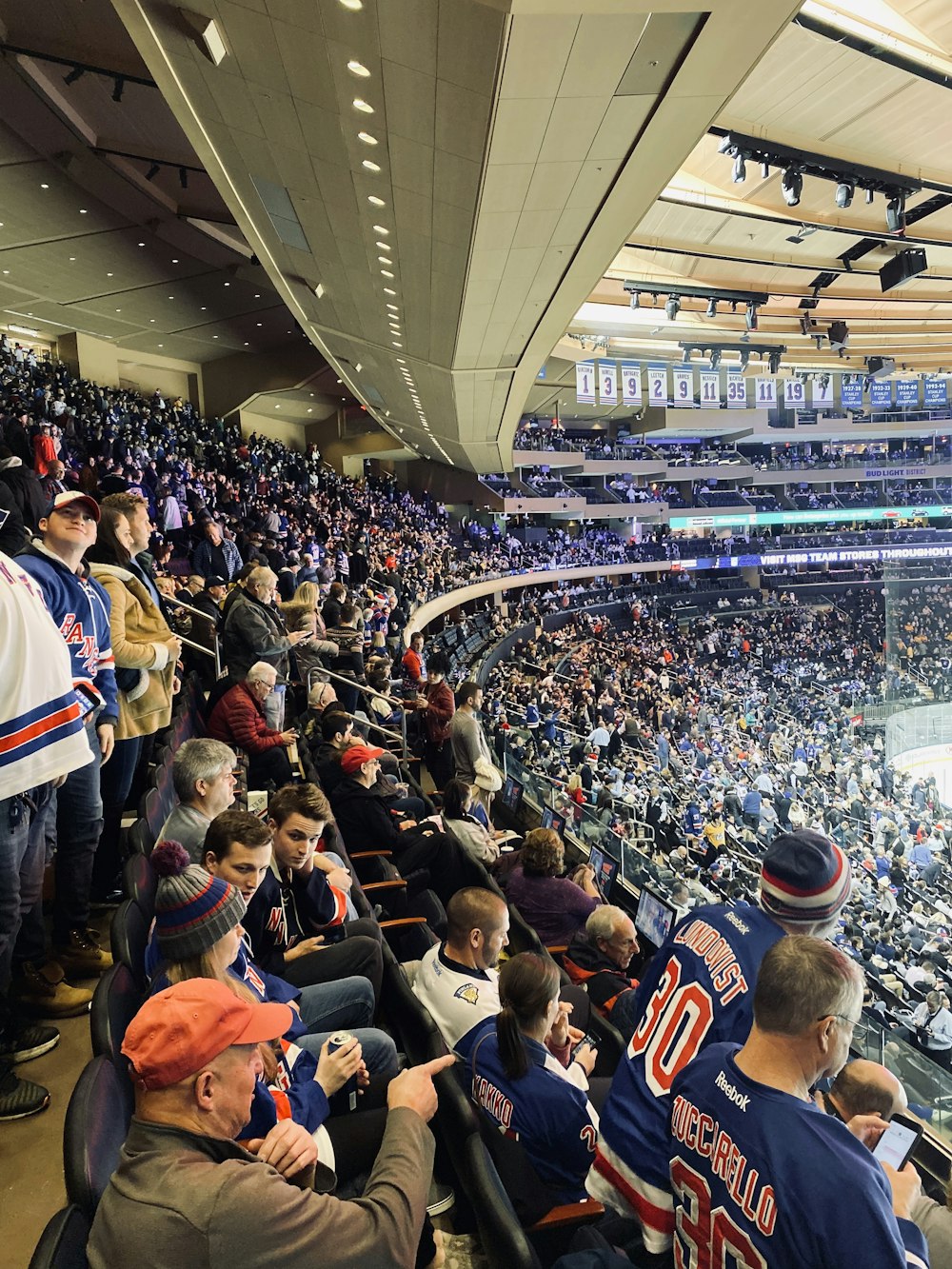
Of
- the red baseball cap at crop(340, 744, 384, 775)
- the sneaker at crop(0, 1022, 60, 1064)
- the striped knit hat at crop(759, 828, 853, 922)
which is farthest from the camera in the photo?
the red baseball cap at crop(340, 744, 384, 775)

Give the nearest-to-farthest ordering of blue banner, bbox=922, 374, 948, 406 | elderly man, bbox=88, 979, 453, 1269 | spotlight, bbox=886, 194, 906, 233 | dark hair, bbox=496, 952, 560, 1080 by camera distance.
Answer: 1. elderly man, bbox=88, 979, 453, 1269
2. dark hair, bbox=496, 952, 560, 1080
3. spotlight, bbox=886, 194, 906, 233
4. blue banner, bbox=922, 374, 948, 406

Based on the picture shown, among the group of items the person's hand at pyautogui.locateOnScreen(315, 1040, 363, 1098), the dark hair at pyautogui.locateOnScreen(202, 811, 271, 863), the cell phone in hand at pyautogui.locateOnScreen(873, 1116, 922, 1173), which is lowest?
the cell phone in hand at pyautogui.locateOnScreen(873, 1116, 922, 1173)

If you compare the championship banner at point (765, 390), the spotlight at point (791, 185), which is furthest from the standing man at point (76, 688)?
the championship banner at point (765, 390)

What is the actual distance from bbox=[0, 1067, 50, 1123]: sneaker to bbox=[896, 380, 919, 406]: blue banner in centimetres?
2643

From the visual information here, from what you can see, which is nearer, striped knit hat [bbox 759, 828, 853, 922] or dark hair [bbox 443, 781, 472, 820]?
striped knit hat [bbox 759, 828, 853, 922]

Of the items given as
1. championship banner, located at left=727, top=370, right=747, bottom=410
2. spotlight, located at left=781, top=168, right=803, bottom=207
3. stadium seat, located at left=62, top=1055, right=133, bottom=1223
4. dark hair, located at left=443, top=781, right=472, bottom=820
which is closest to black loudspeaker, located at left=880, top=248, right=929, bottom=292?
spotlight, located at left=781, top=168, right=803, bottom=207

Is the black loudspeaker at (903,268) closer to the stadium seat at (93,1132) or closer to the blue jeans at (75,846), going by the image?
the blue jeans at (75,846)

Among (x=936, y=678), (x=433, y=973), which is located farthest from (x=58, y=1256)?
(x=936, y=678)

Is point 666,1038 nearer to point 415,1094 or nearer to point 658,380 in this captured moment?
point 415,1094

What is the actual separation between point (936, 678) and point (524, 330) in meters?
14.9

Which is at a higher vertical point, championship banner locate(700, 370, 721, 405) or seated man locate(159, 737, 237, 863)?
championship banner locate(700, 370, 721, 405)

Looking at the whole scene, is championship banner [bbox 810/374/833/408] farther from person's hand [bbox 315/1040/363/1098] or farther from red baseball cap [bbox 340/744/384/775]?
person's hand [bbox 315/1040/363/1098]

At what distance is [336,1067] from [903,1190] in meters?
1.20

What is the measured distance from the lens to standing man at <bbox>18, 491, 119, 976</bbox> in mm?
2693
